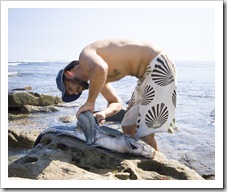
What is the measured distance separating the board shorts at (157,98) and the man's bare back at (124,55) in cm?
10

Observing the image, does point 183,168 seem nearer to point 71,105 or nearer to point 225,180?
point 225,180

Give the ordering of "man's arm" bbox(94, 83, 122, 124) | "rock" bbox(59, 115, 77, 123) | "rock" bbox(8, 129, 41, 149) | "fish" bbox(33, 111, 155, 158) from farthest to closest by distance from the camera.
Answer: "rock" bbox(59, 115, 77, 123) → "rock" bbox(8, 129, 41, 149) → "man's arm" bbox(94, 83, 122, 124) → "fish" bbox(33, 111, 155, 158)

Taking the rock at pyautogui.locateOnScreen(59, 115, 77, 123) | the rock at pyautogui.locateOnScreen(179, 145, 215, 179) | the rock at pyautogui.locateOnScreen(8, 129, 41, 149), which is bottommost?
the rock at pyautogui.locateOnScreen(59, 115, 77, 123)

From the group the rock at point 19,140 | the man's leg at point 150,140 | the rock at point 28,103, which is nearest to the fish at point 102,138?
the man's leg at point 150,140

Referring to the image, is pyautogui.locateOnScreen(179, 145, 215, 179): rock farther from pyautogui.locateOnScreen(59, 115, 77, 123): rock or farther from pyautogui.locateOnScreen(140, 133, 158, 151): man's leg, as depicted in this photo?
pyautogui.locateOnScreen(59, 115, 77, 123): rock

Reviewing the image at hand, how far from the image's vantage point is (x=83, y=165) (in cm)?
375

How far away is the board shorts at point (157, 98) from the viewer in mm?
4199

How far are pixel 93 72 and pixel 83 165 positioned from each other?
1.05 meters

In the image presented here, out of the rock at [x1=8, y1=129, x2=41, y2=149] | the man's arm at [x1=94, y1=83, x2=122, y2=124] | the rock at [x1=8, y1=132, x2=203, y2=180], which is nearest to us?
the rock at [x1=8, y1=132, x2=203, y2=180]

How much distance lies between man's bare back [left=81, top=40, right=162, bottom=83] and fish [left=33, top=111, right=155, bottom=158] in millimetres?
712

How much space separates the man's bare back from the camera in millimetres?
4082

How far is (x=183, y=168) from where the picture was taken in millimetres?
3854

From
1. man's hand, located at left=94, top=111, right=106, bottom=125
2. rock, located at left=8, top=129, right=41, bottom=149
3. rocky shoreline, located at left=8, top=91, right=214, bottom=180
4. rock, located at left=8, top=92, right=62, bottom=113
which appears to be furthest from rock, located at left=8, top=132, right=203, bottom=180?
rock, located at left=8, top=92, right=62, bottom=113

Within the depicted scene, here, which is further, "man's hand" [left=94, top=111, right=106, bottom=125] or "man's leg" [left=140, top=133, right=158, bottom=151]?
"man's leg" [left=140, top=133, right=158, bottom=151]
